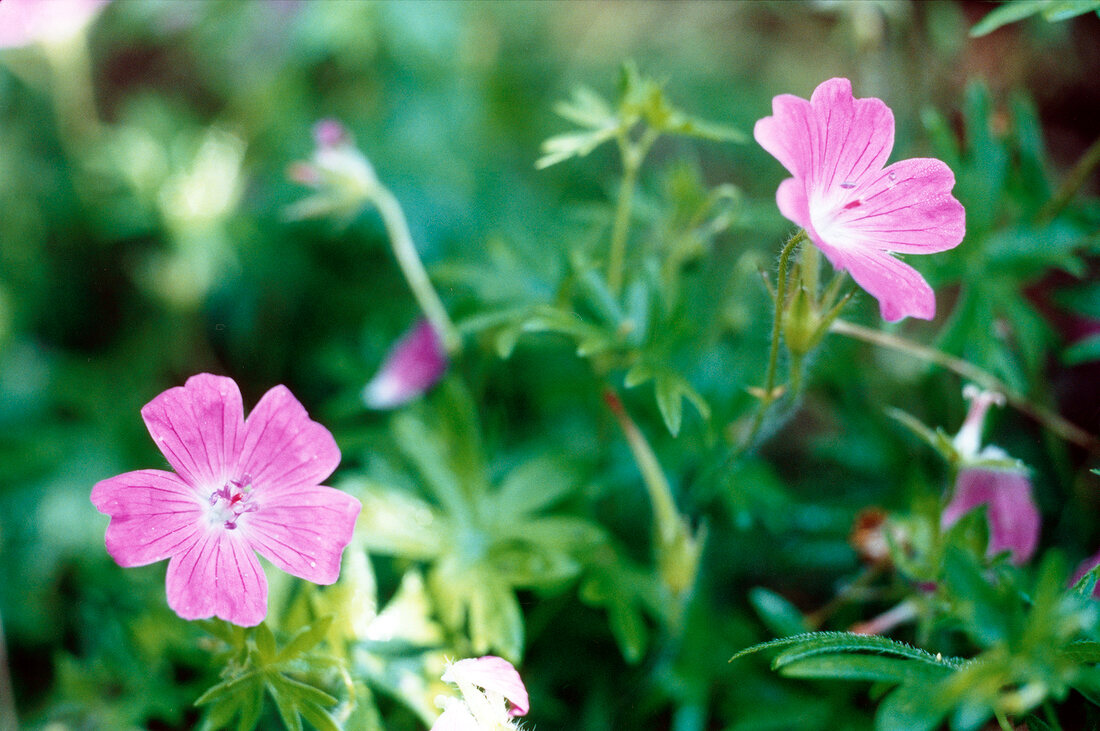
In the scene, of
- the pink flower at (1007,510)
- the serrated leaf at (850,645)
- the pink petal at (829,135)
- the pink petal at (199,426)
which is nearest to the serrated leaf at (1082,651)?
the serrated leaf at (850,645)

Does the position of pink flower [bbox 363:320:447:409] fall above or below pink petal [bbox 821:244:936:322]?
below

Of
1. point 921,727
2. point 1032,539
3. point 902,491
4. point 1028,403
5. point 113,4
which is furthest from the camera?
point 113,4

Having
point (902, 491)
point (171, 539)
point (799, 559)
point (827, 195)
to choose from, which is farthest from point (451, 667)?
point (902, 491)

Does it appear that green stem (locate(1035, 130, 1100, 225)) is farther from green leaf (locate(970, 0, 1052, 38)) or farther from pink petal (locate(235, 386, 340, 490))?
pink petal (locate(235, 386, 340, 490))

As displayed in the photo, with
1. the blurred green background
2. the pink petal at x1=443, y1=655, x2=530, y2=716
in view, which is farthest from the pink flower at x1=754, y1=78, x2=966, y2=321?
the pink petal at x1=443, y1=655, x2=530, y2=716

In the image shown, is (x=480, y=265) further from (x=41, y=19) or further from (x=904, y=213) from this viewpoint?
(x=41, y=19)

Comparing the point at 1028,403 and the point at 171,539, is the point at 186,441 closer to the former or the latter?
the point at 171,539
